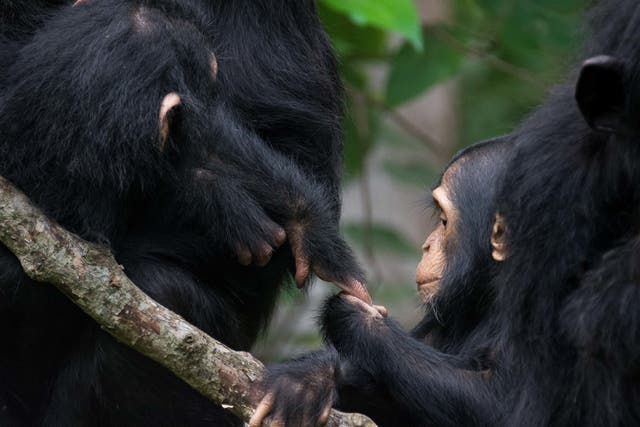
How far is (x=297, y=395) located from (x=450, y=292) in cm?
98

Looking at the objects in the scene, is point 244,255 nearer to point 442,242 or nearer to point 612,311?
point 442,242

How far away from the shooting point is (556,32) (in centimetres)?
664

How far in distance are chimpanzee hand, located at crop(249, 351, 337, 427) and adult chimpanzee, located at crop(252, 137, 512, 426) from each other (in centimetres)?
2

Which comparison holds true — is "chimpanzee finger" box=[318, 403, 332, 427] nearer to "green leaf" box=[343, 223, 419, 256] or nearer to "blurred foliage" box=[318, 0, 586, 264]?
"blurred foliage" box=[318, 0, 586, 264]

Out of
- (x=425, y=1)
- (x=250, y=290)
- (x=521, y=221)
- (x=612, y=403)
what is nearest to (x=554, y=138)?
(x=521, y=221)

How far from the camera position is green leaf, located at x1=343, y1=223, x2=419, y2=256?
7.67 m

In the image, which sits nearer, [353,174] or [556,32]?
[556,32]

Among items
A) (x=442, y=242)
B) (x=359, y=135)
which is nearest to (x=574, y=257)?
(x=442, y=242)

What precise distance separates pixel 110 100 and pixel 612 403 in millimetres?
1580

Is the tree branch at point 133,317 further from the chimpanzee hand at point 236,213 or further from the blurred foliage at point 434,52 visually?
the blurred foliage at point 434,52

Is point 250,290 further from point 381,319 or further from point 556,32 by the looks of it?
point 556,32

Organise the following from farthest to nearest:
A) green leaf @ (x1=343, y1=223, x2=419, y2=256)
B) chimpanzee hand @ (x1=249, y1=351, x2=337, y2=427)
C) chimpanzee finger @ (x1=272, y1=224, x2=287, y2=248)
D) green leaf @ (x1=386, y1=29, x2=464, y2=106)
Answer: green leaf @ (x1=343, y1=223, x2=419, y2=256), green leaf @ (x1=386, y1=29, x2=464, y2=106), chimpanzee finger @ (x1=272, y1=224, x2=287, y2=248), chimpanzee hand @ (x1=249, y1=351, x2=337, y2=427)

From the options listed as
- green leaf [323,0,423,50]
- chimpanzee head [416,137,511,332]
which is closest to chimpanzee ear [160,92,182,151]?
chimpanzee head [416,137,511,332]

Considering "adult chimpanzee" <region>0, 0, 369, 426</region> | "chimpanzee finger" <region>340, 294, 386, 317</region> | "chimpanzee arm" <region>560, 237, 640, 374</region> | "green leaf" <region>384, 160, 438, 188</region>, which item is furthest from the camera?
"green leaf" <region>384, 160, 438, 188</region>
